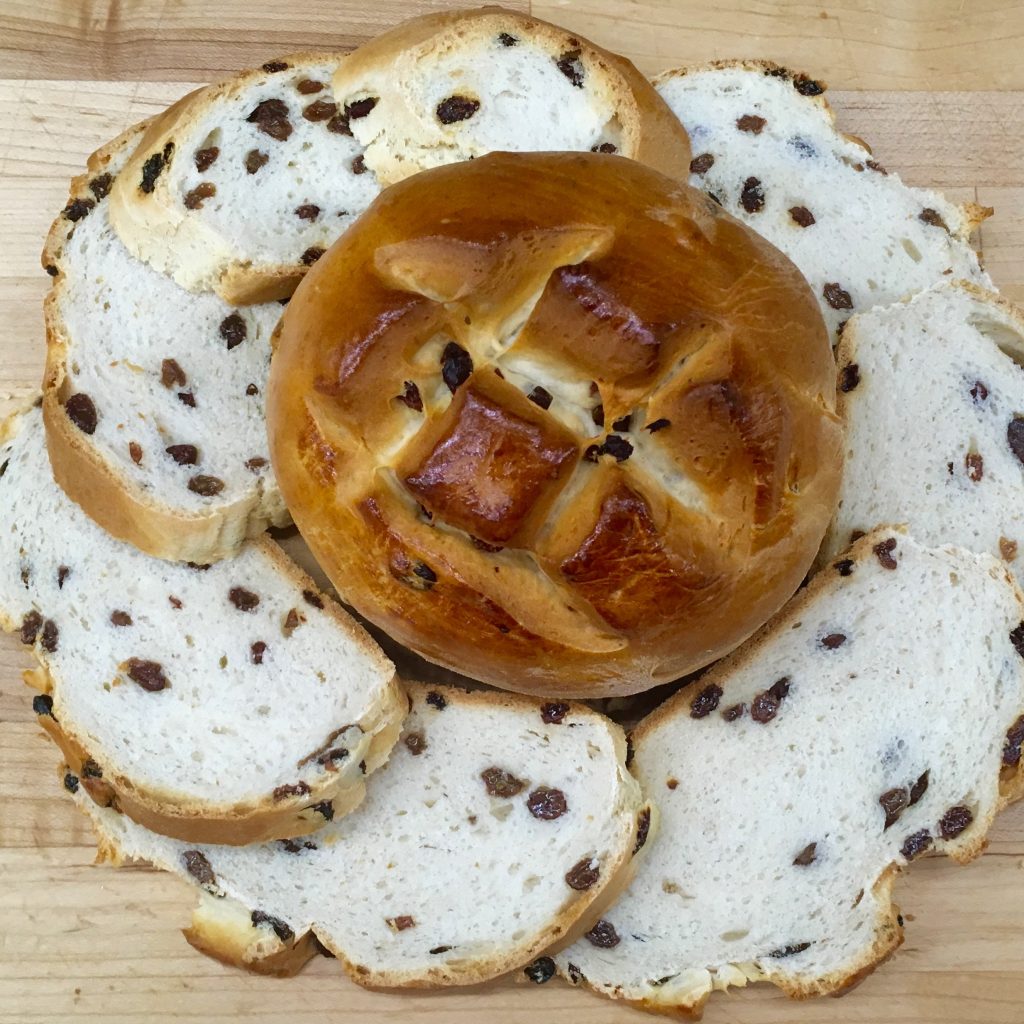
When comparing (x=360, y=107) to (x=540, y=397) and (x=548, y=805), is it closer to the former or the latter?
(x=540, y=397)

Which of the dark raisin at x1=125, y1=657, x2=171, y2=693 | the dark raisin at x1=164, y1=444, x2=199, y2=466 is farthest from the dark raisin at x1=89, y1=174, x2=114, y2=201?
the dark raisin at x1=125, y1=657, x2=171, y2=693

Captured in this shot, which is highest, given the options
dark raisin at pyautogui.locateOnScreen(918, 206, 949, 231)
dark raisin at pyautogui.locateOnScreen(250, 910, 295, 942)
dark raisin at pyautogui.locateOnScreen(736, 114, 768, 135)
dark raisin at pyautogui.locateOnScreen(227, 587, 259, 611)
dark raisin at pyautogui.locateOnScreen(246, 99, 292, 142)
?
dark raisin at pyautogui.locateOnScreen(736, 114, 768, 135)

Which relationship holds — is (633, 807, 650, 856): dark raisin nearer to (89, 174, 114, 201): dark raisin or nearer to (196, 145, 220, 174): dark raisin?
(196, 145, 220, 174): dark raisin

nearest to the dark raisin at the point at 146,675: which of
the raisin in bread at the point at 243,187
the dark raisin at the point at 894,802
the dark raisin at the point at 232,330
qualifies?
the dark raisin at the point at 232,330

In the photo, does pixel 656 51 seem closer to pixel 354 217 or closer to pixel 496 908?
pixel 354 217

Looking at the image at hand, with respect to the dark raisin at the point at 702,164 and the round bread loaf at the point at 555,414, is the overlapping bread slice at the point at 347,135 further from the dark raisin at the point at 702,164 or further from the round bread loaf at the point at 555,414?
the round bread loaf at the point at 555,414

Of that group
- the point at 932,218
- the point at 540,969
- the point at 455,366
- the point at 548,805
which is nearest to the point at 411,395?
the point at 455,366

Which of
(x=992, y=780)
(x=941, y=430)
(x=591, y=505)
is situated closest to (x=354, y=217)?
(x=591, y=505)
